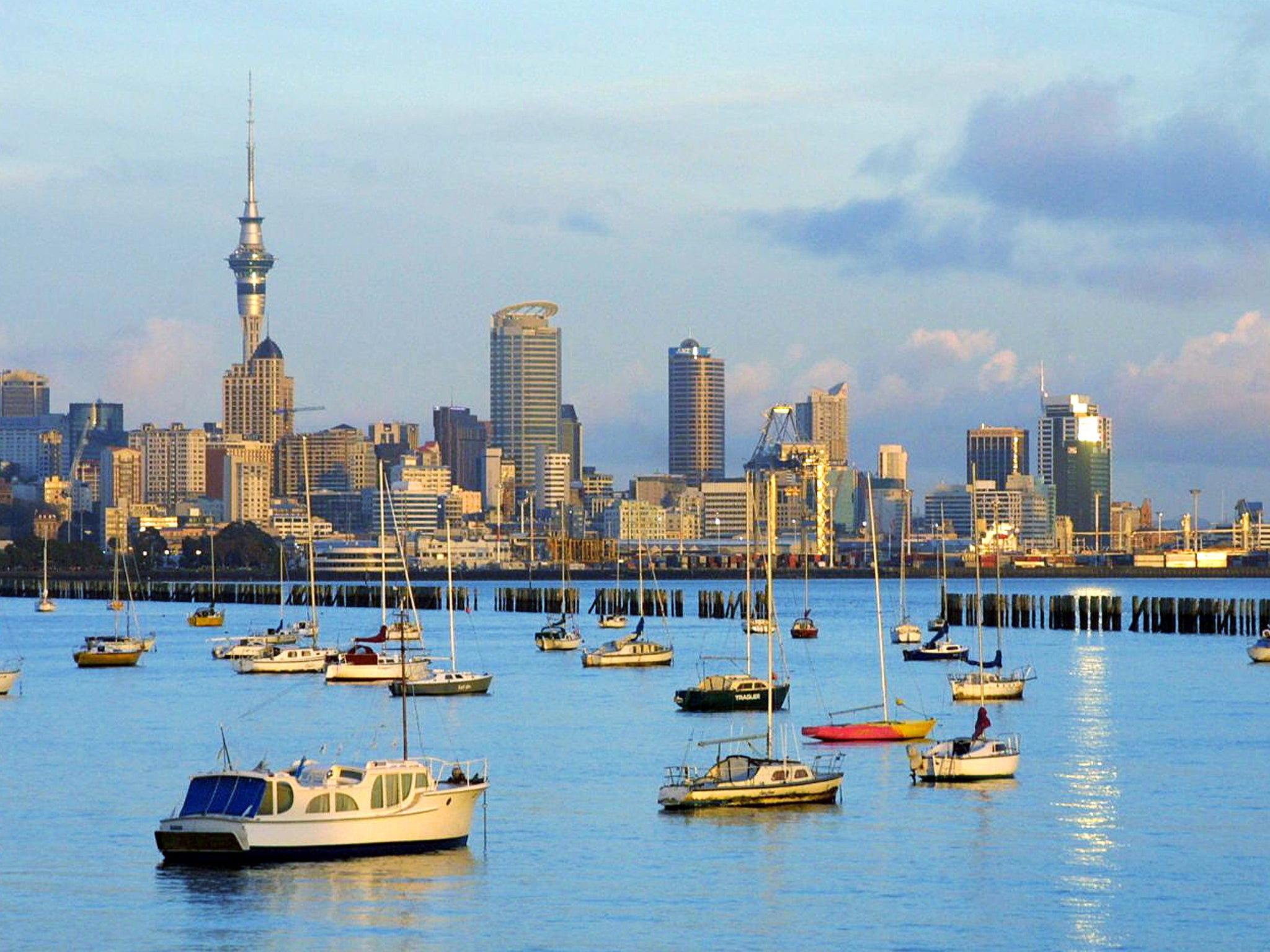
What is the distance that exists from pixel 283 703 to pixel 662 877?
45650 millimetres

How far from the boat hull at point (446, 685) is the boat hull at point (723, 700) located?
11.8 metres

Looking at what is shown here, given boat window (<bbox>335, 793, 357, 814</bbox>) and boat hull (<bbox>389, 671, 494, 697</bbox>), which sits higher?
boat hull (<bbox>389, 671, 494, 697</bbox>)

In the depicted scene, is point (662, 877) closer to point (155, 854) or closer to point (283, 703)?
point (155, 854)

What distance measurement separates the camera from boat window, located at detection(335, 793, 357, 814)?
4859 cm

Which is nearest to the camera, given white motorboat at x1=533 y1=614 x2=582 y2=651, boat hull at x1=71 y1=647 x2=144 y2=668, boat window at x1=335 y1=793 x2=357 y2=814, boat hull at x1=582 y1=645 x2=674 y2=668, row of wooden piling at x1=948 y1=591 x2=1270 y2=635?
boat window at x1=335 y1=793 x2=357 y2=814

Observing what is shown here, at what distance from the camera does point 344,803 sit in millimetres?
48656

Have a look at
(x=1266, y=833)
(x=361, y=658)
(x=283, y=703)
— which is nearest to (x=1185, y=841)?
(x=1266, y=833)

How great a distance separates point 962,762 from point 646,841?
12960mm

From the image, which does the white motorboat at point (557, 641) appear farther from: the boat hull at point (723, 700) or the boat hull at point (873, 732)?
the boat hull at point (873, 732)

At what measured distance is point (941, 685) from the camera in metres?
101

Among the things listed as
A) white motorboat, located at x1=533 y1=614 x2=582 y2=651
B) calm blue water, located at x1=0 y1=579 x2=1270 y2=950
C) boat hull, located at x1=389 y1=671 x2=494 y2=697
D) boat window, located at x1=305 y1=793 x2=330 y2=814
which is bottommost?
calm blue water, located at x1=0 y1=579 x2=1270 y2=950

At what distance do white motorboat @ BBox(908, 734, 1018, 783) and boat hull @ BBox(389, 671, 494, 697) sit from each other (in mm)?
Answer: 32089

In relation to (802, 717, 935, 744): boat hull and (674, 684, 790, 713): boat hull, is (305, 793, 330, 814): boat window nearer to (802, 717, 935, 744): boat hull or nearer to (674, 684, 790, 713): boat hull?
(802, 717, 935, 744): boat hull

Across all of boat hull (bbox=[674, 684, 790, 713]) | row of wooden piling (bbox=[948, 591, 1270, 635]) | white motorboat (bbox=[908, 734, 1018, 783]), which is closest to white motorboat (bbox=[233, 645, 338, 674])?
boat hull (bbox=[674, 684, 790, 713])
